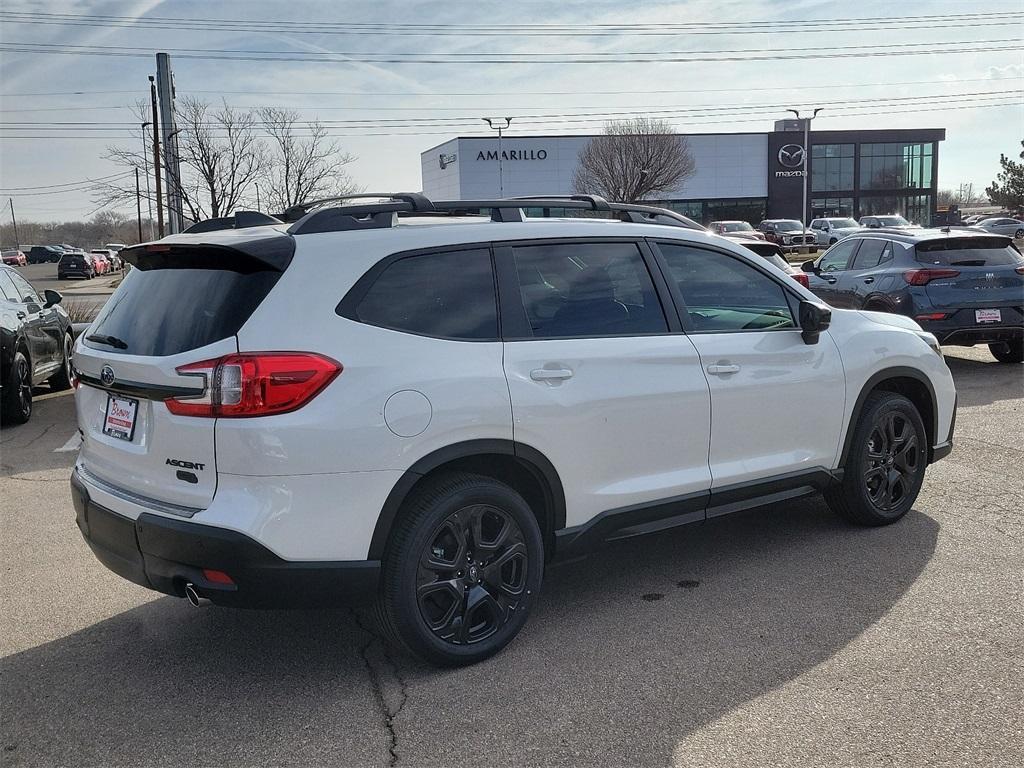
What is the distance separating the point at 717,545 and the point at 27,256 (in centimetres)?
9384

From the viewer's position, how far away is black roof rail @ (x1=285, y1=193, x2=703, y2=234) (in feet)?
→ 12.2

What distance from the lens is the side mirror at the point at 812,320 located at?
4758 mm

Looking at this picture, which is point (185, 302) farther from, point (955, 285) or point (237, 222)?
point (955, 285)

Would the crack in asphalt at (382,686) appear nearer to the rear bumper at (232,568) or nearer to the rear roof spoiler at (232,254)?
the rear bumper at (232,568)

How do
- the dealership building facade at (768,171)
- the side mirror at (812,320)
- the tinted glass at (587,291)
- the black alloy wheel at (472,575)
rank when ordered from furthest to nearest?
the dealership building facade at (768,171) < the side mirror at (812,320) < the tinted glass at (587,291) < the black alloy wheel at (472,575)

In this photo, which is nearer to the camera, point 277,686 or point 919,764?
point 919,764

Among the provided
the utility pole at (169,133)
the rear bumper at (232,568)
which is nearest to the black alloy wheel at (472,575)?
the rear bumper at (232,568)

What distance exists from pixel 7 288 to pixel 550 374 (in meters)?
8.45

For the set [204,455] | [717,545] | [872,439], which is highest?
[204,455]

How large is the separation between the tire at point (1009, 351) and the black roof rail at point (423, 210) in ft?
27.5

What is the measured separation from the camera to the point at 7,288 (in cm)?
1011

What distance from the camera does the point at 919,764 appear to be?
2982 millimetres

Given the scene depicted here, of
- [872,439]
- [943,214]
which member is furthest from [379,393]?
[943,214]

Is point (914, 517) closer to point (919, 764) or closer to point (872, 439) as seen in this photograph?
point (872, 439)
